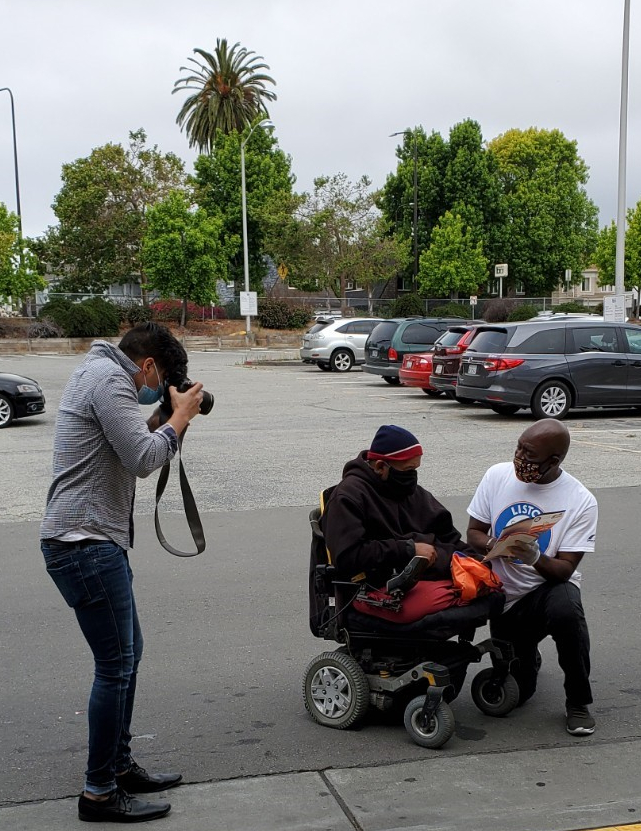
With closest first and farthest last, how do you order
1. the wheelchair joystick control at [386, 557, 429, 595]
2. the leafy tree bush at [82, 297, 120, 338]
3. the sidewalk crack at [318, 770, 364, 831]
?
the sidewalk crack at [318, 770, 364, 831] → the wheelchair joystick control at [386, 557, 429, 595] → the leafy tree bush at [82, 297, 120, 338]

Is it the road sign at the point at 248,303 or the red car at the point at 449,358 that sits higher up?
the road sign at the point at 248,303

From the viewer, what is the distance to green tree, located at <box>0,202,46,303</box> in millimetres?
40875

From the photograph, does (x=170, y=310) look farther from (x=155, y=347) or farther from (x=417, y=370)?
(x=155, y=347)

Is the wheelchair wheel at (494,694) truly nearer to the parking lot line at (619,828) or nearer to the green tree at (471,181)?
the parking lot line at (619,828)

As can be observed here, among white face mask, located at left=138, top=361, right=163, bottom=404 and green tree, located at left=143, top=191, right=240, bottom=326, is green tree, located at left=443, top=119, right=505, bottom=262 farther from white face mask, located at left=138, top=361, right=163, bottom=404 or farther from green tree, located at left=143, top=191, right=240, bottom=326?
white face mask, located at left=138, top=361, right=163, bottom=404

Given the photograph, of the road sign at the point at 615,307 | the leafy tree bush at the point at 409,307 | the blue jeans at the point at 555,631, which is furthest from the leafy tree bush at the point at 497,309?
the blue jeans at the point at 555,631

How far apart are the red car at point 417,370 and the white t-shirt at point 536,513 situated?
15285mm

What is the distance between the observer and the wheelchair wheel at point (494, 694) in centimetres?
433

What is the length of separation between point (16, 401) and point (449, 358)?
7.87 metres

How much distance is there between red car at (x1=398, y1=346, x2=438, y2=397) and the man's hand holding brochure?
15.6 m

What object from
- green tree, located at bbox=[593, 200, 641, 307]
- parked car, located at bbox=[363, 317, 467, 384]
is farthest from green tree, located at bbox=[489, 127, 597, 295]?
parked car, located at bbox=[363, 317, 467, 384]

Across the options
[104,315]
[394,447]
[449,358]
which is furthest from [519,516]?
[104,315]

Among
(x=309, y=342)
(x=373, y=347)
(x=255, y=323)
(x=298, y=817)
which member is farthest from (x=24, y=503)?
(x=255, y=323)

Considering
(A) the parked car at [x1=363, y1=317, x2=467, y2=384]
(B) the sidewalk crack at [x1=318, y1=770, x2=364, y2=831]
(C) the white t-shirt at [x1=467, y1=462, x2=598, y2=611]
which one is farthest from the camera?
(A) the parked car at [x1=363, y1=317, x2=467, y2=384]
